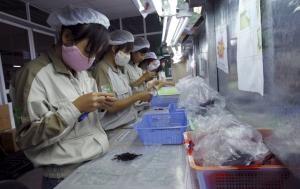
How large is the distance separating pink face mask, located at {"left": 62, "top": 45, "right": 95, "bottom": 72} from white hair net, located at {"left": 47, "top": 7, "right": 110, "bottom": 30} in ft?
0.41

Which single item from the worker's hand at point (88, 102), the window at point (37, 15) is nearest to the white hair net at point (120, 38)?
the worker's hand at point (88, 102)

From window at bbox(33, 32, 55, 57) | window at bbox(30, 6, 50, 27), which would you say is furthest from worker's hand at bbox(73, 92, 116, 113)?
window at bbox(30, 6, 50, 27)

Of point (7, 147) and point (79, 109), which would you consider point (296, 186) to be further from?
point (7, 147)

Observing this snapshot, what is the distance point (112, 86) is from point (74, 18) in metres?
0.88

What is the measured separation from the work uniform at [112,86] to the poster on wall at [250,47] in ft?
3.30

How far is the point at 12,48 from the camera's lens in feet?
14.9

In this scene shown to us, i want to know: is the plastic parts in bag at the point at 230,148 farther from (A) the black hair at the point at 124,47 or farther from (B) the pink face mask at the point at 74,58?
(A) the black hair at the point at 124,47

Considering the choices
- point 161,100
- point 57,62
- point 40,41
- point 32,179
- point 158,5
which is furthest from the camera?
point 40,41

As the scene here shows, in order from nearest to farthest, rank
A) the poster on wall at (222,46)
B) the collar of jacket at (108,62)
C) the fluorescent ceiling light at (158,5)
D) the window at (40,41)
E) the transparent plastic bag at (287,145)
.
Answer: the transparent plastic bag at (287,145) < the poster on wall at (222,46) < the fluorescent ceiling light at (158,5) < the collar of jacket at (108,62) < the window at (40,41)

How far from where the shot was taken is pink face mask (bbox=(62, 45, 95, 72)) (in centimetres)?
125

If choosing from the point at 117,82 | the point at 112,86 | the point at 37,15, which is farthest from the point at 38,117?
the point at 37,15

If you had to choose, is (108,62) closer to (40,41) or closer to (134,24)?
(40,41)

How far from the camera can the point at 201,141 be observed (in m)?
0.81

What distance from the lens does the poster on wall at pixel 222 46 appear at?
1.61m
